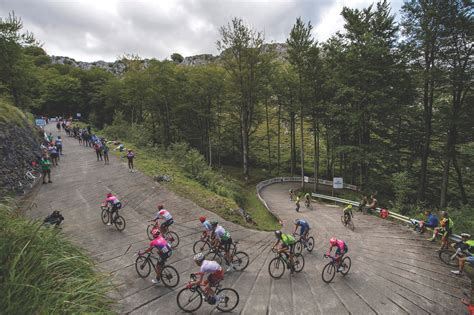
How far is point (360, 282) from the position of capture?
10.5 m

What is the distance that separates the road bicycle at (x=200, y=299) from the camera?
7.57 metres

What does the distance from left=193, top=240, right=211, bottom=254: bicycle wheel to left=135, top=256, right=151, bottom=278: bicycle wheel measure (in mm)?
2794

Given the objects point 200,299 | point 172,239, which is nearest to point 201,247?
point 172,239

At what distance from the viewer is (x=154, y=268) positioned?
9.05m

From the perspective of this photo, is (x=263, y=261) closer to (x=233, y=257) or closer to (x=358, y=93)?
(x=233, y=257)

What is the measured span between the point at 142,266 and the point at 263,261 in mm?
5708

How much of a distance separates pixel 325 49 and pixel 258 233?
82.7ft

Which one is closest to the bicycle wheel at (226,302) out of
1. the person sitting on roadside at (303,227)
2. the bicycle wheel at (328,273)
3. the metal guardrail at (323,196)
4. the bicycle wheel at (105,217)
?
the bicycle wheel at (328,273)

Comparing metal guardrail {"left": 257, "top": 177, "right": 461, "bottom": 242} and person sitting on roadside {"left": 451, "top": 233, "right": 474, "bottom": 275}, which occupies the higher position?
person sitting on roadside {"left": 451, "top": 233, "right": 474, "bottom": 275}

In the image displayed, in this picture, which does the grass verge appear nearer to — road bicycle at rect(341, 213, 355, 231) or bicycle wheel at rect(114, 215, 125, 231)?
bicycle wheel at rect(114, 215, 125, 231)

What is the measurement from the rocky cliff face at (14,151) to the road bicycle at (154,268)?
11.1 meters

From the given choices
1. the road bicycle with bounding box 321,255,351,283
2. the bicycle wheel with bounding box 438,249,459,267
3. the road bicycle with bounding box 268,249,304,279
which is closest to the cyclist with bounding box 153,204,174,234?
the road bicycle with bounding box 268,249,304,279

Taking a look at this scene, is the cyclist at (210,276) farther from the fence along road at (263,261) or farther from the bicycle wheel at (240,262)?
the bicycle wheel at (240,262)

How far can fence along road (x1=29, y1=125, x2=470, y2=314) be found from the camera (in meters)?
8.71
